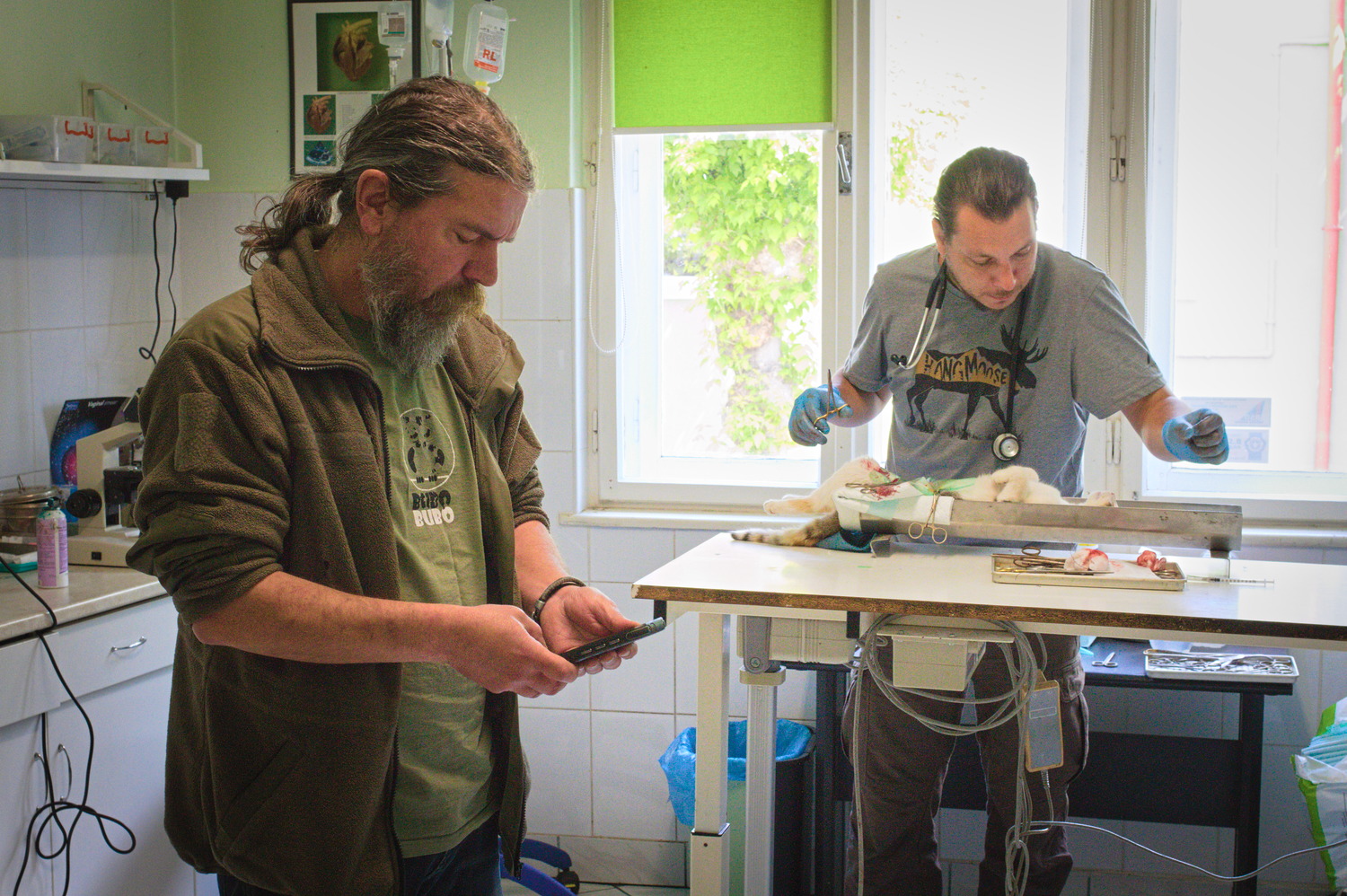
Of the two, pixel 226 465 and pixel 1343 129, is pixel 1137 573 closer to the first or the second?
pixel 226 465

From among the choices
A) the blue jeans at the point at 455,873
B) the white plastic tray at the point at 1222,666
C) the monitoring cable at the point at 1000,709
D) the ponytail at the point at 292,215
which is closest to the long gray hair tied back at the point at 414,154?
the ponytail at the point at 292,215

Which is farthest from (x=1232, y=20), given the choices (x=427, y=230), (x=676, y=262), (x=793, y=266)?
(x=427, y=230)

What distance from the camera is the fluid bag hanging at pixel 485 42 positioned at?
108 inches

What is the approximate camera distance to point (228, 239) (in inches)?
120

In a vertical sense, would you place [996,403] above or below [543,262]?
below

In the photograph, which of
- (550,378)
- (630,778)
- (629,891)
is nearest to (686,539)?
(550,378)

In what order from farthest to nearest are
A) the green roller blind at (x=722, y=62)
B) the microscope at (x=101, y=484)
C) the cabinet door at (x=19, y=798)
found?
the green roller blind at (x=722, y=62) → the microscope at (x=101, y=484) → the cabinet door at (x=19, y=798)

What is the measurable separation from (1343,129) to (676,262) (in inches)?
63.4

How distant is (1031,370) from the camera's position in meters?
2.06

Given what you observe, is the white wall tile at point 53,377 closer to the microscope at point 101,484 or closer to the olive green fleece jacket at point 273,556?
the microscope at point 101,484

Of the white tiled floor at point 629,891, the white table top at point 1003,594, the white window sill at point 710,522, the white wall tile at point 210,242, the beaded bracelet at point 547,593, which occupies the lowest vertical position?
the white tiled floor at point 629,891

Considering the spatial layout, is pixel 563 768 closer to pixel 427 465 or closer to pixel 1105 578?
pixel 1105 578

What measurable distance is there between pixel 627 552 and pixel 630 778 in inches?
23.0

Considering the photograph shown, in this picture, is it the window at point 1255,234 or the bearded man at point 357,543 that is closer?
the bearded man at point 357,543
